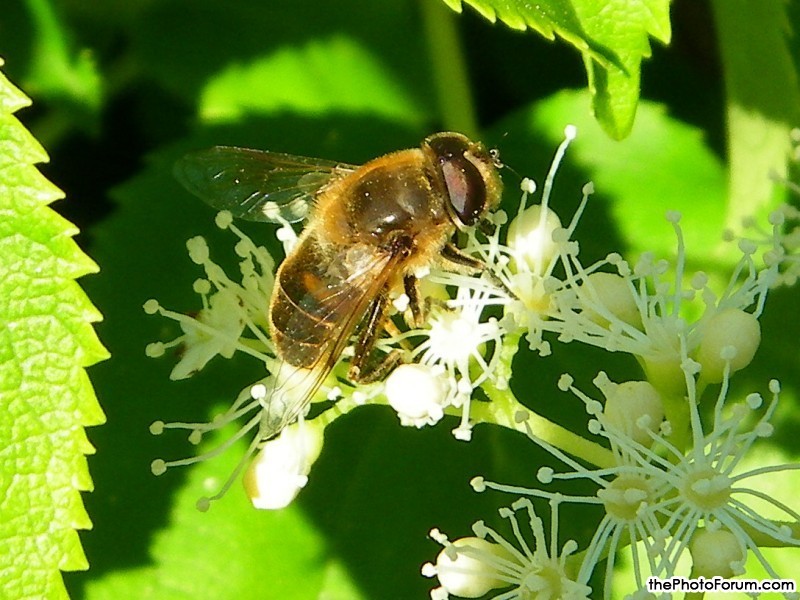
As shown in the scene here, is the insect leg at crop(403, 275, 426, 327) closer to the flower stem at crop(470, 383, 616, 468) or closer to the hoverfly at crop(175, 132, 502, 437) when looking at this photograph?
the hoverfly at crop(175, 132, 502, 437)

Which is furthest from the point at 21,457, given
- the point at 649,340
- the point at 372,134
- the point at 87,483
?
the point at 372,134

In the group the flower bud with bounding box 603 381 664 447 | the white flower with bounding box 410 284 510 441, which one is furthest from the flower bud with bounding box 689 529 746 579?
the white flower with bounding box 410 284 510 441

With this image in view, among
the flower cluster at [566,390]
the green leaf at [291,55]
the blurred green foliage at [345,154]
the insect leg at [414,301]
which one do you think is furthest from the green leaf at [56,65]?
the insect leg at [414,301]

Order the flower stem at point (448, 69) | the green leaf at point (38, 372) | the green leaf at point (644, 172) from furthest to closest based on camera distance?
the flower stem at point (448, 69) → the green leaf at point (644, 172) → the green leaf at point (38, 372)

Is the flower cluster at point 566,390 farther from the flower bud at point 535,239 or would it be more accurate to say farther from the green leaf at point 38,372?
the green leaf at point 38,372

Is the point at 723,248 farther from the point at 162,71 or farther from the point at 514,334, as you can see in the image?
the point at 162,71

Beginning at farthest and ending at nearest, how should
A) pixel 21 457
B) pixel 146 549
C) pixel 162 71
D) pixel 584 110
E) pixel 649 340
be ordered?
pixel 162 71 → pixel 584 110 → pixel 146 549 → pixel 649 340 → pixel 21 457

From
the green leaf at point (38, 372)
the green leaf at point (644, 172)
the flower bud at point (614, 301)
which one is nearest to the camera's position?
the green leaf at point (38, 372)
